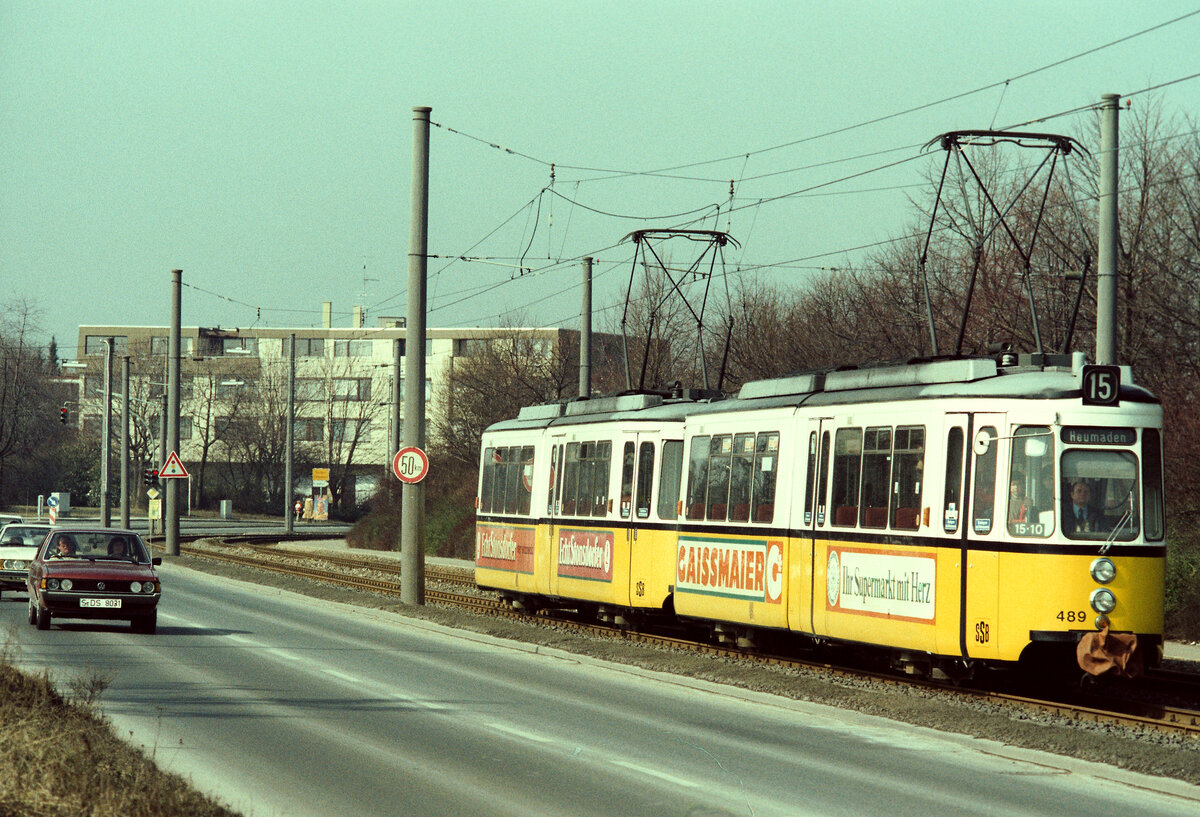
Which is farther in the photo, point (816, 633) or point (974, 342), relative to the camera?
point (974, 342)

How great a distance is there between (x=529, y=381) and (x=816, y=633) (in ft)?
149

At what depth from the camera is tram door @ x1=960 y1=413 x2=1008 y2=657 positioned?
15.5 m

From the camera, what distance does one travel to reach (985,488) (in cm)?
1584

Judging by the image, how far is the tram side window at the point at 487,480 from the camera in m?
29.8

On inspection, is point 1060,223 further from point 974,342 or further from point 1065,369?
point 1065,369

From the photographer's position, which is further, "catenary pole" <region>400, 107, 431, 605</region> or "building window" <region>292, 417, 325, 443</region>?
"building window" <region>292, 417, 325, 443</region>

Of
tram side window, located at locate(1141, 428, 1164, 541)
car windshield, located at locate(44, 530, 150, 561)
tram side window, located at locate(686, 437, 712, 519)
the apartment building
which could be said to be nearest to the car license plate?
car windshield, located at locate(44, 530, 150, 561)

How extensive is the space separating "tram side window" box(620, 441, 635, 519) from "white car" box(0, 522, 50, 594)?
1233cm

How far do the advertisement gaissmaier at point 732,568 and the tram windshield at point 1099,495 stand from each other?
455 cm

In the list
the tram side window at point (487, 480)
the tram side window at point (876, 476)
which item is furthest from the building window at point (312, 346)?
the tram side window at point (876, 476)

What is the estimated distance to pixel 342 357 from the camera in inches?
4884

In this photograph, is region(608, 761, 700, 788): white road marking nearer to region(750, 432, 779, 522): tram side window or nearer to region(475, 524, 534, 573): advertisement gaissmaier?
region(750, 432, 779, 522): tram side window

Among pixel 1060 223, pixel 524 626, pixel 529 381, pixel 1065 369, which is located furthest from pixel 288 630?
pixel 529 381

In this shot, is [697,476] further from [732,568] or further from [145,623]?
[145,623]
